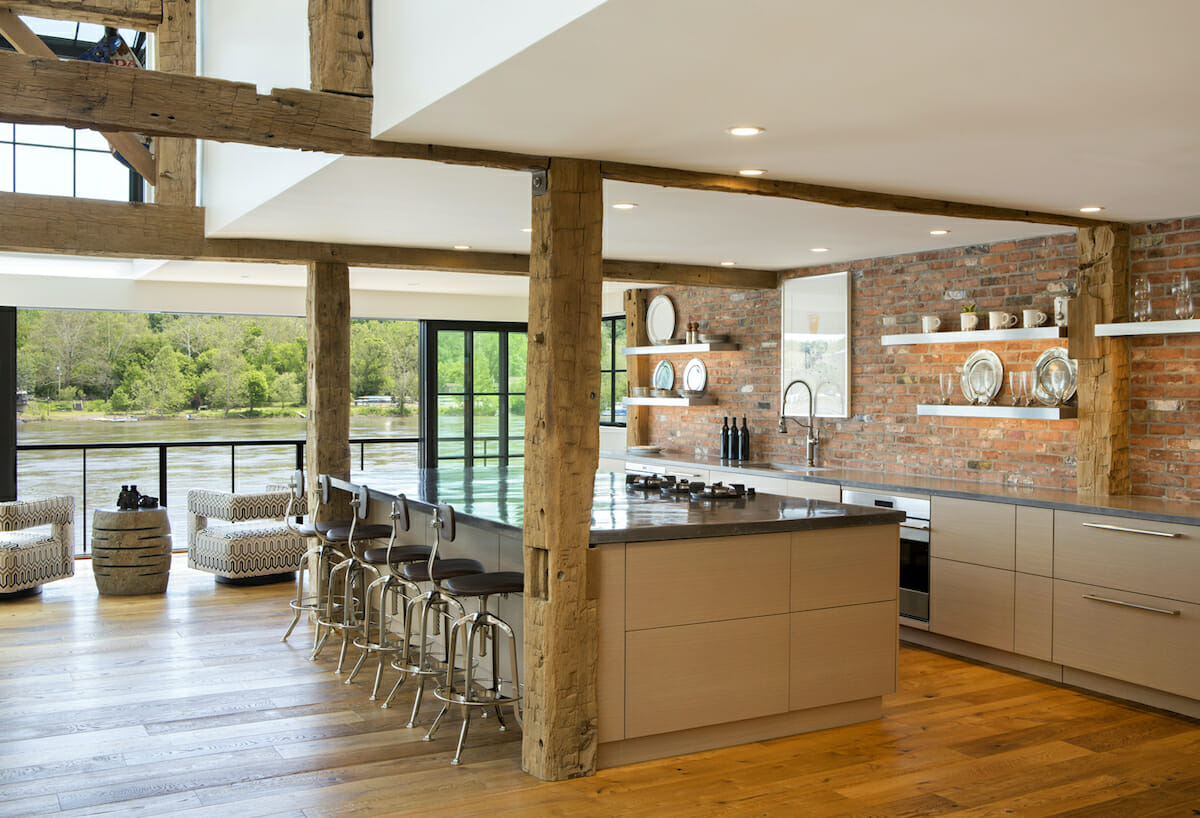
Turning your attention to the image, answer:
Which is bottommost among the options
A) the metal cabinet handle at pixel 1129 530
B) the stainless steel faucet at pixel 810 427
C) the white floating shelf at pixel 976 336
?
the metal cabinet handle at pixel 1129 530

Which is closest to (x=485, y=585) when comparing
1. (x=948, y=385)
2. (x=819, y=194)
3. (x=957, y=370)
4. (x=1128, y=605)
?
(x=819, y=194)

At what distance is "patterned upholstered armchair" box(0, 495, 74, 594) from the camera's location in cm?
690

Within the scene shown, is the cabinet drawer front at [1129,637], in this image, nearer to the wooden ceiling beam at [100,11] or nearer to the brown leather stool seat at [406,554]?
the brown leather stool seat at [406,554]

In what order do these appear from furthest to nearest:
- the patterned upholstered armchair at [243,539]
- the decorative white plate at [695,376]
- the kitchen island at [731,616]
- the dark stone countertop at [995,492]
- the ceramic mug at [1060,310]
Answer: the decorative white plate at [695,376] < the patterned upholstered armchair at [243,539] < the ceramic mug at [1060,310] < the dark stone countertop at [995,492] < the kitchen island at [731,616]

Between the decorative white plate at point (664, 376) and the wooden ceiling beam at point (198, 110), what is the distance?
526cm

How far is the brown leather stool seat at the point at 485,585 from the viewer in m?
4.33

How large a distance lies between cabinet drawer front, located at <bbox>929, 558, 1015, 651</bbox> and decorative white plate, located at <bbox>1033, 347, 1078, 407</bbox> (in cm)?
112

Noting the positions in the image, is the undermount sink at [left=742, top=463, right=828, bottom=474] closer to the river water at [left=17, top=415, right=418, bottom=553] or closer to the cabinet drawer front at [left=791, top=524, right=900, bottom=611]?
the cabinet drawer front at [left=791, top=524, right=900, bottom=611]

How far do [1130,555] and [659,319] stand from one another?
16.4 ft

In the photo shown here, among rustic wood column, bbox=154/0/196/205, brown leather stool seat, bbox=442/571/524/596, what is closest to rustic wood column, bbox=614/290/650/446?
rustic wood column, bbox=154/0/196/205

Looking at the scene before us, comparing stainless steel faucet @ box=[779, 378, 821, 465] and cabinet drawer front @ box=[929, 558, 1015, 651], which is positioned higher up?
stainless steel faucet @ box=[779, 378, 821, 465]

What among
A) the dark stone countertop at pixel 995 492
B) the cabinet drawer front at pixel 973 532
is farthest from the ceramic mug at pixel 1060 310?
the cabinet drawer front at pixel 973 532

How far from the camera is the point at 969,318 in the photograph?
612 centimetres

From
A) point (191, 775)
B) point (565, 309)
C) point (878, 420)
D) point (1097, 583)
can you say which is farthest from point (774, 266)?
point (191, 775)
